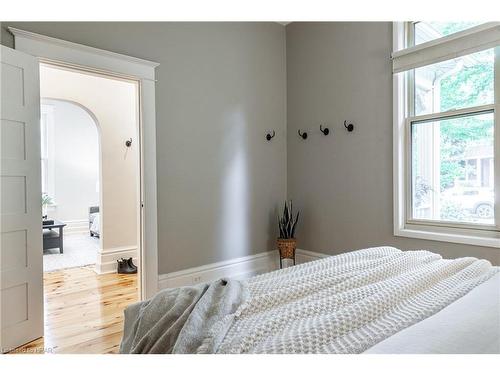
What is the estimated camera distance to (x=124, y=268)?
3.89 meters

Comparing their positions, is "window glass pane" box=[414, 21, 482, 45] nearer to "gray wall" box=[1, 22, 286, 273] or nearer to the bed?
"gray wall" box=[1, 22, 286, 273]

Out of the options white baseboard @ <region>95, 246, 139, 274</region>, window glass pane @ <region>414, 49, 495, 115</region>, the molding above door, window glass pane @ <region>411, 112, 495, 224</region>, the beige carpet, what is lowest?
the beige carpet

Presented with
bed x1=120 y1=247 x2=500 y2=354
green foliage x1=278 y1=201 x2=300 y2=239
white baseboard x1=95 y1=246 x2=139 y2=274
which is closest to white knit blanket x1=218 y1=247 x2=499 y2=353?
bed x1=120 y1=247 x2=500 y2=354

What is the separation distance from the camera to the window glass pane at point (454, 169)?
8.16 ft

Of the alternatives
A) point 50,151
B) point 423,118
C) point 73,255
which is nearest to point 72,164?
point 50,151

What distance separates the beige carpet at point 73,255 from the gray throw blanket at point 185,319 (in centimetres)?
345

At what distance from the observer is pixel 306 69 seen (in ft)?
11.8

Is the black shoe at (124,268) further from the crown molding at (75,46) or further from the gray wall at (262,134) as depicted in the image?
the crown molding at (75,46)

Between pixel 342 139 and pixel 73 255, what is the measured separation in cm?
397

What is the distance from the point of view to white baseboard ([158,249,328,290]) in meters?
2.97

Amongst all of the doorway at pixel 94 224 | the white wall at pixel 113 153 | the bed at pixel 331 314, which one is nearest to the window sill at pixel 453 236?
the bed at pixel 331 314

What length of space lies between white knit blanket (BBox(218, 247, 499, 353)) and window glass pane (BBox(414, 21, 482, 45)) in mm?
1951
